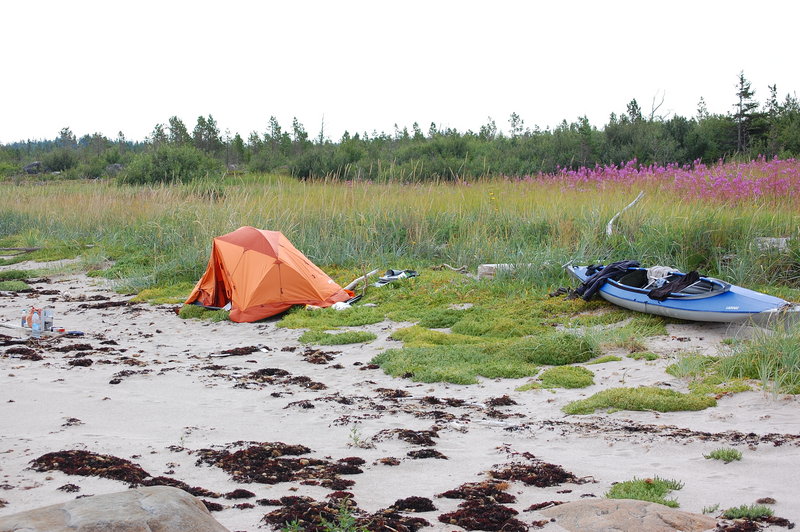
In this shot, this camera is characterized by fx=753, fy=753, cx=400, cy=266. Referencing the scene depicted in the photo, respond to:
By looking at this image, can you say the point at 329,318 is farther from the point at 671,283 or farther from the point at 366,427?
the point at 366,427

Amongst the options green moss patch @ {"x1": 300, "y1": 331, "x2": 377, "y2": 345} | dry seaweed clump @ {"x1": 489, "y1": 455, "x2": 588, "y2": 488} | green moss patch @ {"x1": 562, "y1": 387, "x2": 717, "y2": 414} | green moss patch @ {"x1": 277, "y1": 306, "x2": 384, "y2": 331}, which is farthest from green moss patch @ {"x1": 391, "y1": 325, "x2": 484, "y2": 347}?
dry seaweed clump @ {"x1": 489, "y1": 455, "x2": 588, "y2": 488}

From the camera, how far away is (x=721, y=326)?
26.1ft

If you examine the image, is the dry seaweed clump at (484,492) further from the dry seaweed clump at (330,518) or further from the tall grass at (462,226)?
the tall grass at (462,226)

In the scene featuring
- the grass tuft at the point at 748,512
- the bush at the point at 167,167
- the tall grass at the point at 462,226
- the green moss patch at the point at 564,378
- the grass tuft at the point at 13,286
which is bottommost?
the green moss patch at the point at 564,378

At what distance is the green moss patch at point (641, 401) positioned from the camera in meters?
5.55

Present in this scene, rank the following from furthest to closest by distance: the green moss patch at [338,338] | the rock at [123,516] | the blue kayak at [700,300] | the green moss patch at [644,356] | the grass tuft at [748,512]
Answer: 1. the green moss patch at [338,338]
2. the blue kayak at [700,300]
3. the green moss patch at [644,356]
4. the grass tuft at [748,512]
5. the rock at [123,516]

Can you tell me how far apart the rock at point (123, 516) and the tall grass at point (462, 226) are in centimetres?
815

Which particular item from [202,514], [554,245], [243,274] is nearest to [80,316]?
[243,274]

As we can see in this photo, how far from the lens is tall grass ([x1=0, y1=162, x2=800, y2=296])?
10.9 metres

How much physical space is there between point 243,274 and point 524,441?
6427 millimetres

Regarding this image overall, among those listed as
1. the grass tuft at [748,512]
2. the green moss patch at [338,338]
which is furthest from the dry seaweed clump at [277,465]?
the green moss patch at [338,338]

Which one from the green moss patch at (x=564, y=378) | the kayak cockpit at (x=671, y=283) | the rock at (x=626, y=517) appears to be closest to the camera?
the rock at (x=626, y=517)

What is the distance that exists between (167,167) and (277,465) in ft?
85.4

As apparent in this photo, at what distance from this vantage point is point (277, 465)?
452cm
